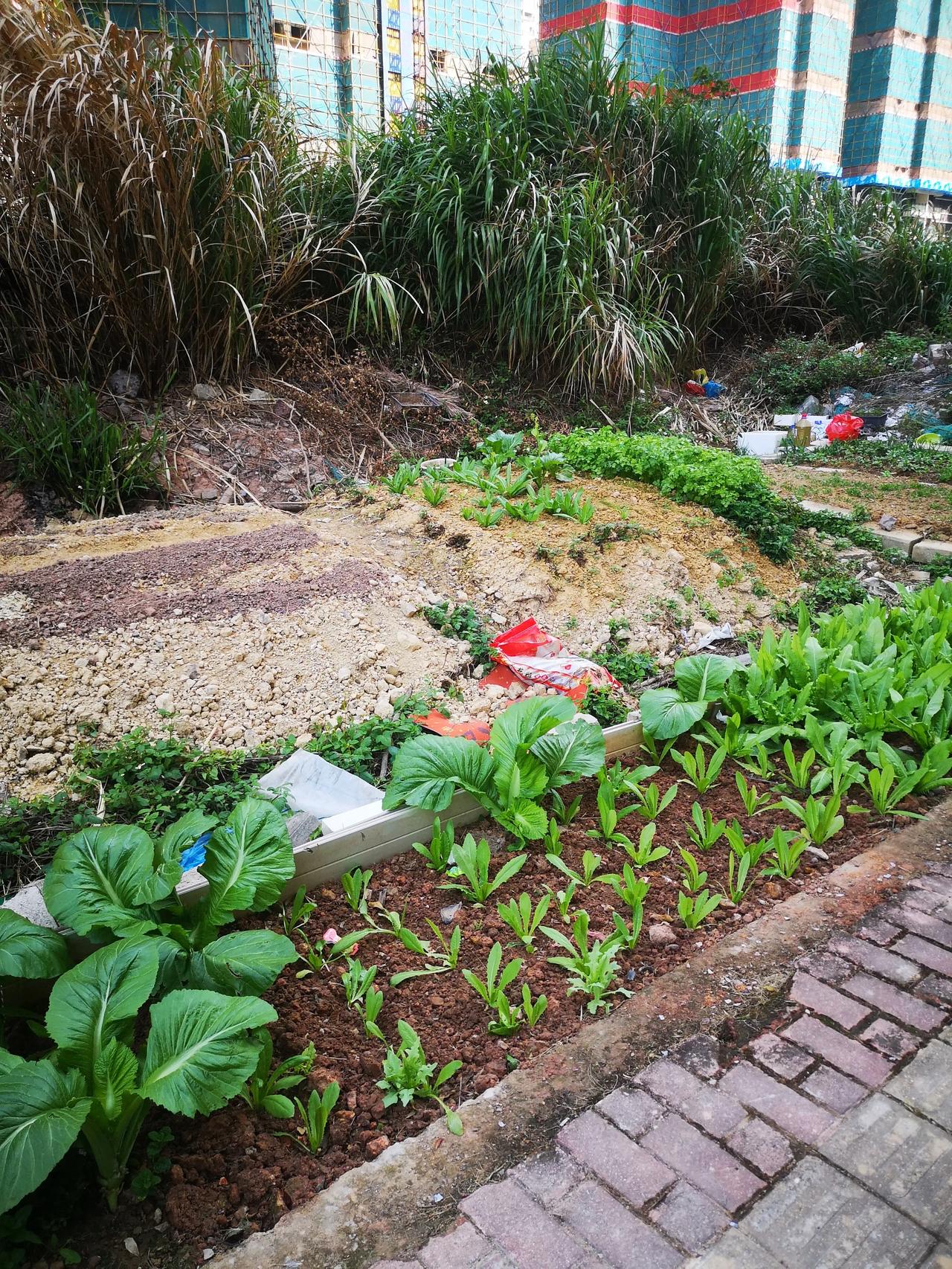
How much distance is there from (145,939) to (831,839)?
1.92m

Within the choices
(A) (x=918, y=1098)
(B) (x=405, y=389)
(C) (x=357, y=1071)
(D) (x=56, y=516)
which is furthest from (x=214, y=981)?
(B) (x=405, y=389)

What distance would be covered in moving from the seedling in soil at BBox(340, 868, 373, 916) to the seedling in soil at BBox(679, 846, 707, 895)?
0.85m

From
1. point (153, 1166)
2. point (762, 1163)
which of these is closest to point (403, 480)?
point (153, 1166)

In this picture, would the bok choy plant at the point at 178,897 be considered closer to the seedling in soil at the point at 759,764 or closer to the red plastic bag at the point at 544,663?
the red plastic bag at the point at 544,663

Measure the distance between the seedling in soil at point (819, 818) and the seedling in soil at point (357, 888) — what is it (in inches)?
48.9

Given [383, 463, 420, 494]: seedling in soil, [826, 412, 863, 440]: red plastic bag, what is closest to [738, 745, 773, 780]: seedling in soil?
[383, 463, 420, 494]: seedling in soil

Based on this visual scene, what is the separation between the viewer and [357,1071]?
1.66m

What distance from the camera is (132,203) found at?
15.4 feet

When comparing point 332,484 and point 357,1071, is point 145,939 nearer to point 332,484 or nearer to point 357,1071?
→ point 357,1071

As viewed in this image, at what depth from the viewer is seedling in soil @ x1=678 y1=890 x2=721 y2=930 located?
2029mm

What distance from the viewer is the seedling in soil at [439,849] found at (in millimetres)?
2217

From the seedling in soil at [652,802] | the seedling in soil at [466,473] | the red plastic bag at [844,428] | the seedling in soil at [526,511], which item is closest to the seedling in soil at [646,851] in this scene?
the seedling in soil at [652,802]

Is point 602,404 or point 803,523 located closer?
point 803,523

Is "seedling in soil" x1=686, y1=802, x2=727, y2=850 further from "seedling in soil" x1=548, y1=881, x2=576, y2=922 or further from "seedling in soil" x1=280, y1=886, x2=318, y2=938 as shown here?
"seedling in soil" x1=280, y1=886, x2=318, y2=938
